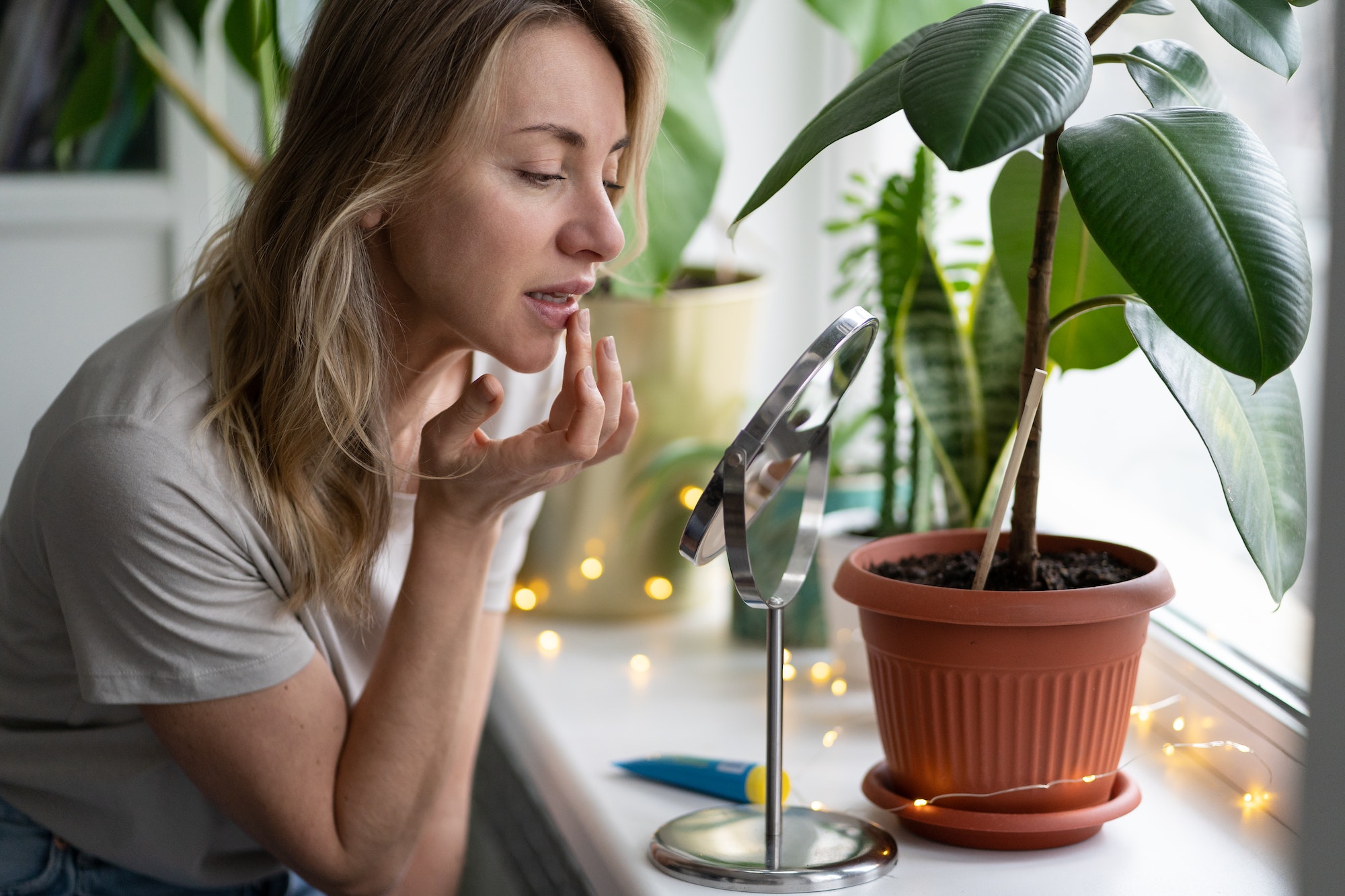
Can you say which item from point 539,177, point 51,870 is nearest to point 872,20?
point 539,177

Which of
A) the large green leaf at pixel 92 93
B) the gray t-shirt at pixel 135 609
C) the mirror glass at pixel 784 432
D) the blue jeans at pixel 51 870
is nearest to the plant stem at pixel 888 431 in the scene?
the mirror glass at pixel 784 432

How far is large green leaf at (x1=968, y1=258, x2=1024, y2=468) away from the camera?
984 mm

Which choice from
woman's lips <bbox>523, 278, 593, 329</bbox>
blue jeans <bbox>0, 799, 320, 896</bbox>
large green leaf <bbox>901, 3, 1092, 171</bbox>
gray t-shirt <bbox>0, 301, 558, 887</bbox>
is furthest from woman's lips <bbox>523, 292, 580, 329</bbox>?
blue jeans <bbox>0, 799, 320, 896</bbox>

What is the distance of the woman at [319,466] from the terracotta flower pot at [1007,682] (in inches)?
9.7

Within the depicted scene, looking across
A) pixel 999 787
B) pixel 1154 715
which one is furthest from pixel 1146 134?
pixel 1154 715

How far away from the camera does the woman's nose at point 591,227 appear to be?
2.71ft

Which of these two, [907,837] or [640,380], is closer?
[907,837]

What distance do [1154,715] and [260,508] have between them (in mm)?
707

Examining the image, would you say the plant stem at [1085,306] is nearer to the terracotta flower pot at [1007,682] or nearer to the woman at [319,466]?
the terracotta flower pot at [1007,682]

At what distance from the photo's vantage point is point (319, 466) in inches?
33.9

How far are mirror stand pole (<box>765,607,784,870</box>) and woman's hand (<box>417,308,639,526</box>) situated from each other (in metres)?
0.19

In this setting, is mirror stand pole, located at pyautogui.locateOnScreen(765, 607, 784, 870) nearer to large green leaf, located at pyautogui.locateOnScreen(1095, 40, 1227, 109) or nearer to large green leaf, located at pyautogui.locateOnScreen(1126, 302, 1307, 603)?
large green leaf, located at pyautogui.locateOnScreen(1126, 302, 1307, 603)

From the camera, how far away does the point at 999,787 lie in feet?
2.52

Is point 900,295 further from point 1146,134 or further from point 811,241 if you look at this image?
point 811,241
